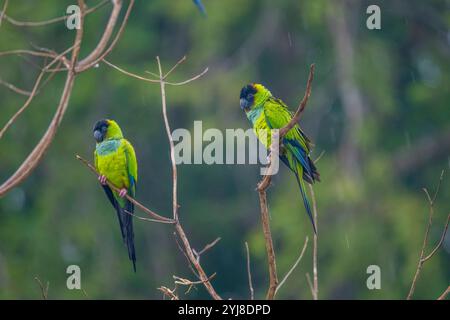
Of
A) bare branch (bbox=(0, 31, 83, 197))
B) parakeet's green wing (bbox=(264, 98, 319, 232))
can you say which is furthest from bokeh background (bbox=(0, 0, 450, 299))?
bare branch (bbox=(0, 31, 83, 197))

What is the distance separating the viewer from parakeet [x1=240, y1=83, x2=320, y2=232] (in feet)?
17.3

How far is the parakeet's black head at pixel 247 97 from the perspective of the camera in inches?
232

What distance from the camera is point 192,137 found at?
1337 cm

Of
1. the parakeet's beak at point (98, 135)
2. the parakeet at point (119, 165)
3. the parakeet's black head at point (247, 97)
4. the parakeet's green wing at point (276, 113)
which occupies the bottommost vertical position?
the parakeet at point (119, 165)

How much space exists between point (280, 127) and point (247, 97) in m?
0.40

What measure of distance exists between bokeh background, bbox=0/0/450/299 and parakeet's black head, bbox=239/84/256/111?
235 inches

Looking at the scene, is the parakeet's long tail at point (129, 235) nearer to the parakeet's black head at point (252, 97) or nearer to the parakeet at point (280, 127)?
the parakeet at point (280, 127)

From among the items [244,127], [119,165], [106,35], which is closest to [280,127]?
[119,165]

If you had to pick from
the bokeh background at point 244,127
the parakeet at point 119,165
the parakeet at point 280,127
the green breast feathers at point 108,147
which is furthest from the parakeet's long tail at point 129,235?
the bokeh background at point 244,127

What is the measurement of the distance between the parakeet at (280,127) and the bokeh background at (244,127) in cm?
600

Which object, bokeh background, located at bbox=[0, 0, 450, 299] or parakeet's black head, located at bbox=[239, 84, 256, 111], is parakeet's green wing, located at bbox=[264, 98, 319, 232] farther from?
bokeh background, located at bbox=[0, 0, 450, 299]

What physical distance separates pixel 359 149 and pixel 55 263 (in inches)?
209

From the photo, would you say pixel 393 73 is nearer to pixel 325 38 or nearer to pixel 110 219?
pixel 325 38

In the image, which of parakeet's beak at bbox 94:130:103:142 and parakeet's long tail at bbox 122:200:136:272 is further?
parakeet's beak at bbox 94:130:103:142
